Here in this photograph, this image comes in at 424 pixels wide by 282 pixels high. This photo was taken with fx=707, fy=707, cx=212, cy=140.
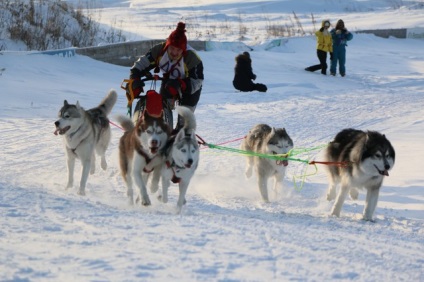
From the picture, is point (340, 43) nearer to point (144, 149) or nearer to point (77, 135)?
point (77, 135)

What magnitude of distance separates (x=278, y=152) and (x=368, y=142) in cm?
93

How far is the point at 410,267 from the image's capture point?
132 inches

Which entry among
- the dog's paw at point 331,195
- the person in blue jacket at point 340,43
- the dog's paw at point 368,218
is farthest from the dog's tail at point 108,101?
the person in blue jacket at point 340,43

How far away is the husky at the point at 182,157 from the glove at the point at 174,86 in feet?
2.10

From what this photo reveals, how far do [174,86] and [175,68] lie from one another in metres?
0.20

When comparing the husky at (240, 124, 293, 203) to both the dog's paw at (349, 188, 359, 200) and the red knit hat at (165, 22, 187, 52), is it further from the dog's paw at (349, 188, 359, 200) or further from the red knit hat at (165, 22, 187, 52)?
the red knit hat at (165, 22, 187, 52)

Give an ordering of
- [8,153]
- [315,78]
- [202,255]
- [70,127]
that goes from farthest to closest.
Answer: [315,78] → [8,153] → [70,127] → [202,255]

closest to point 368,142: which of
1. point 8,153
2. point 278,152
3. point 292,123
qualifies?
point 278,152

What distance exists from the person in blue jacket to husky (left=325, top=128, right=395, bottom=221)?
29.1ft

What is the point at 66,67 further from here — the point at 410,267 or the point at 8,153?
the point at 410,267

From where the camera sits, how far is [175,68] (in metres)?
5.52

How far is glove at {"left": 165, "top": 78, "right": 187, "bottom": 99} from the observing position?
5.38m

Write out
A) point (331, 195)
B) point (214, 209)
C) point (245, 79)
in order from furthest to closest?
1. point (245, 79)
2. point (331, 195)
3. point (214, 209)

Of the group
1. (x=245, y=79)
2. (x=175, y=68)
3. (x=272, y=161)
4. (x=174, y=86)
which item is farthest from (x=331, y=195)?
(x=245, y=79)
